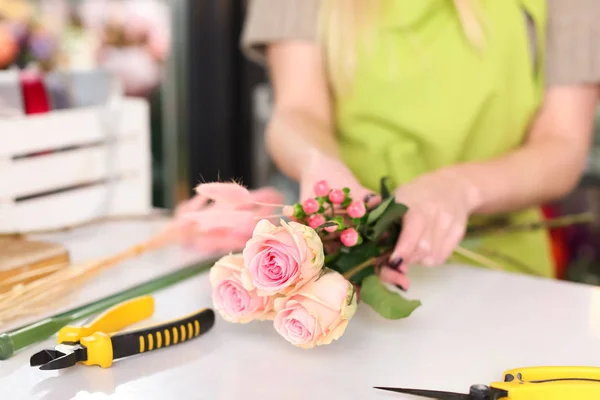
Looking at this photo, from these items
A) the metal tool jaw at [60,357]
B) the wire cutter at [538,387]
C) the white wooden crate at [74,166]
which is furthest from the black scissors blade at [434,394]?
the white wooden crate at [74,166]

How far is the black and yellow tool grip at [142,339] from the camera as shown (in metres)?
0.49

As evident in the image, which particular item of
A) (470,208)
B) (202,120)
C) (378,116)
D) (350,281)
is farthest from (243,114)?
(350,281)

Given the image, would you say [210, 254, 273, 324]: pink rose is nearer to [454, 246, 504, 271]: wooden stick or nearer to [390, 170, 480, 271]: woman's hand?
[390, 170, 480, 271]: woman's hand

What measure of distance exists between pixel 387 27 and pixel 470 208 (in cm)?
31

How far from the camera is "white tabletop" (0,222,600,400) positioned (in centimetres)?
47

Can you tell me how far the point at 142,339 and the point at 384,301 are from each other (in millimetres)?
186

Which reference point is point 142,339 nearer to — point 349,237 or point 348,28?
point 349,237

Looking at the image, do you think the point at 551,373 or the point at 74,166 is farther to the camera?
the point at 74,166

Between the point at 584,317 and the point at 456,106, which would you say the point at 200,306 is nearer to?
the point at 584,317

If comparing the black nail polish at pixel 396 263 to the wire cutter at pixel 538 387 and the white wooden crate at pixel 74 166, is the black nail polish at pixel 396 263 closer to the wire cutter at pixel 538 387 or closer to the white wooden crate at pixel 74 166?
the wire cutter at pixel 538 387

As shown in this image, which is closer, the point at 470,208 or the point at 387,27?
the point at 470,208

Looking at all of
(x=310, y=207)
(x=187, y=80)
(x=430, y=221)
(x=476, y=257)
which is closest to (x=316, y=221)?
(x=310, y=207)

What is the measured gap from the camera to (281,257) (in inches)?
19.3

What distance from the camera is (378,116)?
3.11 feet
